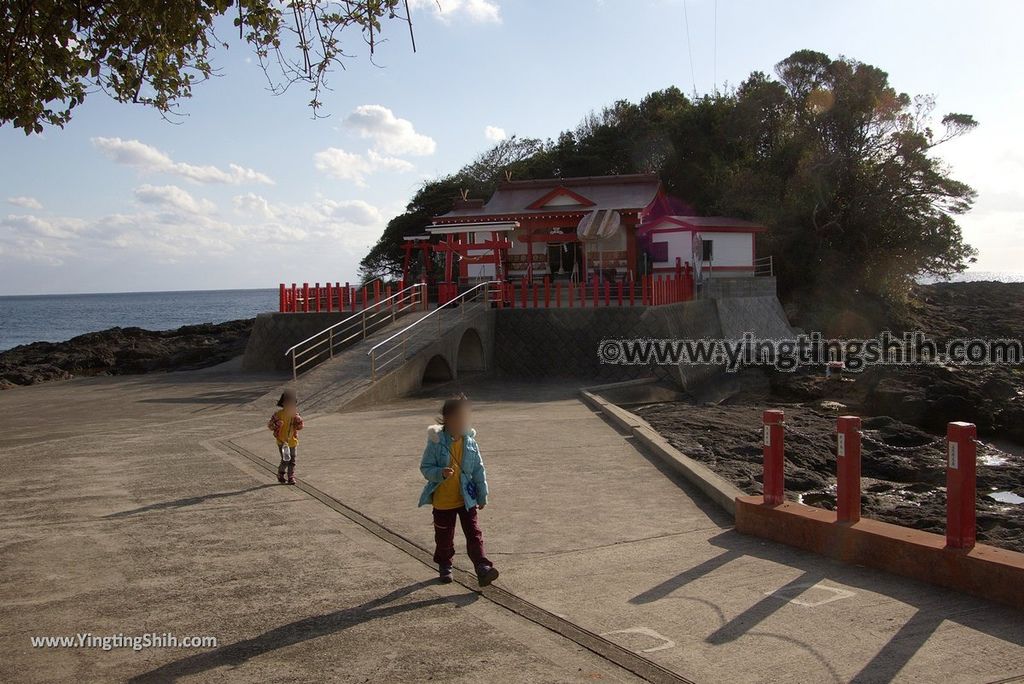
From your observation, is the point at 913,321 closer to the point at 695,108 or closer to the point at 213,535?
the point at 695,108

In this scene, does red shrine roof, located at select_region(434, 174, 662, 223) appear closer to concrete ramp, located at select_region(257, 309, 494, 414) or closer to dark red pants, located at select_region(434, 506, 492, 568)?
concrete ramp, located at select_region(257, 309, 494, 414)

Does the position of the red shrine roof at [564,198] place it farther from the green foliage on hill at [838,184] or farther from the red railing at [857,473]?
the red railing at [857,473]

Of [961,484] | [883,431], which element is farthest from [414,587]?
[883,431]

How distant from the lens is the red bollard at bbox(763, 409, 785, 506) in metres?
6.98

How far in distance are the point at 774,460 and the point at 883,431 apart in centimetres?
912

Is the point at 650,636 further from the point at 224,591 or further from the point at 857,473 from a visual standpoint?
the point at 224,591

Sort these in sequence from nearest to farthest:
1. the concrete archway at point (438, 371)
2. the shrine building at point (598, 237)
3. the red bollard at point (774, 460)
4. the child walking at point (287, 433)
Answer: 1. the red bollard at point (774, 460)
2. the child walking at point (287, 433)
3. the concrete archway at point (438, 371)
4. the shrine building at point (598, 237)

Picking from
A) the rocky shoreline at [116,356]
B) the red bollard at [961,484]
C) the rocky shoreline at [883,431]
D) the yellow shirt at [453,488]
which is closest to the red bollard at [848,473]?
the red bollard at [961,484]

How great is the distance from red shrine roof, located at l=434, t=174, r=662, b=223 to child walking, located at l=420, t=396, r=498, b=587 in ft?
74.5

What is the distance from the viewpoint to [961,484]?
5.45m

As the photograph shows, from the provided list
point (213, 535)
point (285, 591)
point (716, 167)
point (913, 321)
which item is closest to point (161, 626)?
point (285, 591)

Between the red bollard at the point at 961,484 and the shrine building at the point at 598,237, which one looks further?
the shrine building at the point at 598,237

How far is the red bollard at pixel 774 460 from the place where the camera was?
698 cm

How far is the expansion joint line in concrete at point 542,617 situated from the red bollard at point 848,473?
8.06ft
